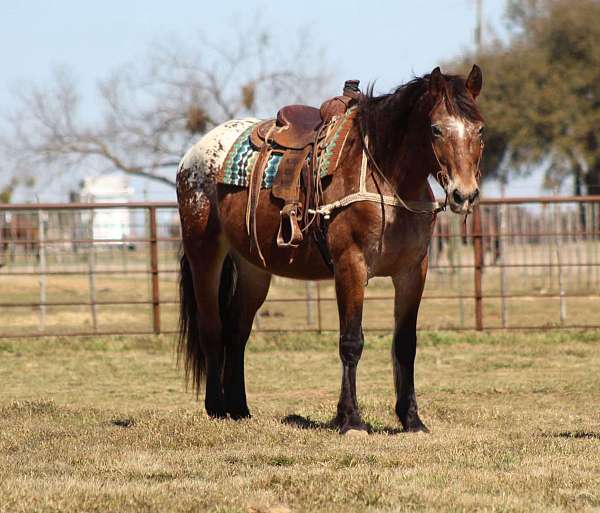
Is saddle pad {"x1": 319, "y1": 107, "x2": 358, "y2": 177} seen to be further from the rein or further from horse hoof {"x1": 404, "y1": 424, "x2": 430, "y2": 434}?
horse hoof {"x1": 404, "y1": 424, "x2": 430, "y2": 434}

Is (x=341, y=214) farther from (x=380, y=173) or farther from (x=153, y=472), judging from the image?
(x=153, y=472)

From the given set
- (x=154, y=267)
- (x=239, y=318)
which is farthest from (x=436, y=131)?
(x=154, y=267)

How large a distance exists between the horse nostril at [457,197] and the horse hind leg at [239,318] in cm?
219

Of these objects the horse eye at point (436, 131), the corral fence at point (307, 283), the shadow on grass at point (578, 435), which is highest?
the horse eye at point (436, 131)

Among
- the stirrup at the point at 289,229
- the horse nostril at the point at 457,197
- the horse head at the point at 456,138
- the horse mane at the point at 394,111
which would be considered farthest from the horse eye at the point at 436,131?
the stirrup at the point at 289,229

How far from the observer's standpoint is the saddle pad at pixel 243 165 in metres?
7.51

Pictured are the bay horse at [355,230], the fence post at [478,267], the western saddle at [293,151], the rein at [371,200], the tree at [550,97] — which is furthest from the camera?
the tree at [550,97]

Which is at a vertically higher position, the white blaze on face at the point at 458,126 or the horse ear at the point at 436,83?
the horse ear at the point at 436,83

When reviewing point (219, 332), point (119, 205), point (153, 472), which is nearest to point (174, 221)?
point (119, 205)

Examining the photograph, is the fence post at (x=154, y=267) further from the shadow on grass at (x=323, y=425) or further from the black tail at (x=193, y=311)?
the shadow on grass at (x=323, y=425)

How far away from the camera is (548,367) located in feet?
38.2

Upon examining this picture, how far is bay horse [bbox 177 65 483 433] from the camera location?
6.53m

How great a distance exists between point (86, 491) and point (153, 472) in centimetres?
55

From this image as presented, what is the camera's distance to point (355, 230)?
269 inches
